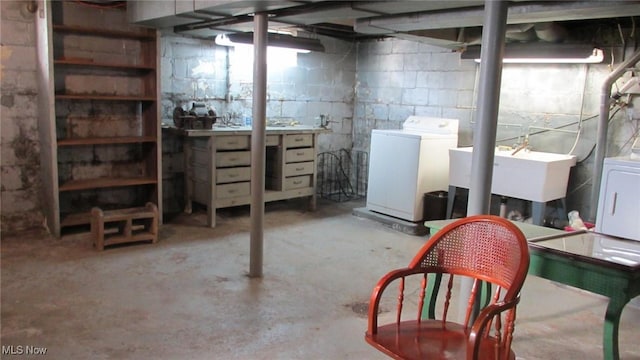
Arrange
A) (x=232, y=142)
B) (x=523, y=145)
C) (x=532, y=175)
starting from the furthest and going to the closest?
1. (x=232, y=142)
2. (x=523, y=145)
3. (x=532, y=175)

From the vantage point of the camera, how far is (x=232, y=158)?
5207 mm

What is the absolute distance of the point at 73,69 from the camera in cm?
480

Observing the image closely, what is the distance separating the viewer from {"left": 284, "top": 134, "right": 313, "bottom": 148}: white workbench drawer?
5645mm

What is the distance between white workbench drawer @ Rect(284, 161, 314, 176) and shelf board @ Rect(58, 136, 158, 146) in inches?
57.0

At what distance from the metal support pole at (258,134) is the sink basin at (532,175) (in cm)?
205

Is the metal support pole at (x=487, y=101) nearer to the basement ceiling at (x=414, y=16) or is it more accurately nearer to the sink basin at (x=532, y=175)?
the basement ceiling at (x=414, y=16)

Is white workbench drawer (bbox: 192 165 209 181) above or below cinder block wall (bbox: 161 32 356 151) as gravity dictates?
below

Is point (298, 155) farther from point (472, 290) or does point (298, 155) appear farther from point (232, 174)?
point (472, 290)

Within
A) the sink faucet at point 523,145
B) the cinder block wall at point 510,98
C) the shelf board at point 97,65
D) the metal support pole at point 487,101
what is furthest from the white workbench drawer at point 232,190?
the metal support pole at point 487,101

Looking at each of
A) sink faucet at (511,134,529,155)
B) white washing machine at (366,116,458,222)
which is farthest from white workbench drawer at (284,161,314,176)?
sink faucet at (511,134,529,155)

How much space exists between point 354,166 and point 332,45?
66.3 inches

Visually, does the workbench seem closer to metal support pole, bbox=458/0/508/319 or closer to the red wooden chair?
metal support pole, bbox=458/0/508/319

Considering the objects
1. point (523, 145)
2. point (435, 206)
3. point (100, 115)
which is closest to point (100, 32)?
point (100, 115)

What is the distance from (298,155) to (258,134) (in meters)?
2.12
